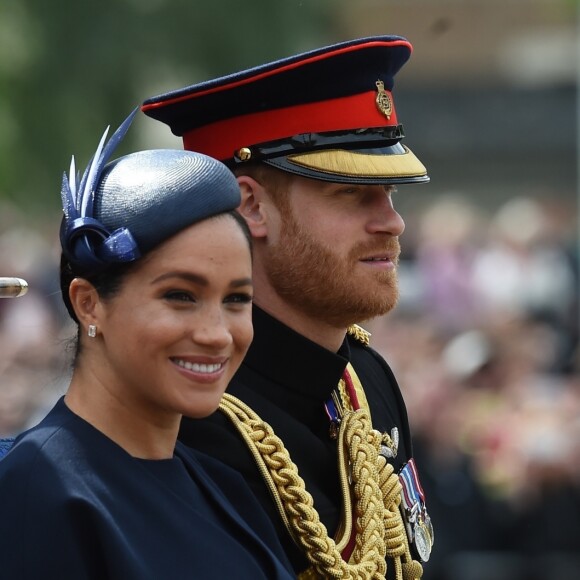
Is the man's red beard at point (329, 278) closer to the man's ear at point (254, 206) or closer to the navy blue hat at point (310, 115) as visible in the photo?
the man's ear at point (254, 206)

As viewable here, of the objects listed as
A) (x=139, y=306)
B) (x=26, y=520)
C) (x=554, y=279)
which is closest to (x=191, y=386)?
(x=139, y=306)

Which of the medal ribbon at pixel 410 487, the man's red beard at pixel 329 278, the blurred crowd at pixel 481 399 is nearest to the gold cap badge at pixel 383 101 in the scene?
the man's red beard at pixel 329 278

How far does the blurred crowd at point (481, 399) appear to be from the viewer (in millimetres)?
8953

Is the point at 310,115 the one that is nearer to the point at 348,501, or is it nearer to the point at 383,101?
the point at 383,101

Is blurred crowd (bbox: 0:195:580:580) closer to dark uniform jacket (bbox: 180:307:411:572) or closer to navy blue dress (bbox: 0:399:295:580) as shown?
dark uniform jacket (bbox: 180:307:411:572)

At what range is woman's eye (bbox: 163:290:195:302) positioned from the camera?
3.14 metres

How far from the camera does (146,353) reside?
10.3 feet

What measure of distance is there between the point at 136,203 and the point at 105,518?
572mm

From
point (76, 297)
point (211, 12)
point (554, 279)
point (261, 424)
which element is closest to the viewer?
point (76, 297)

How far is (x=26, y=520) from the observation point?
2953mm

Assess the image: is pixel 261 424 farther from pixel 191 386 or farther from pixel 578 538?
pixel 578 538

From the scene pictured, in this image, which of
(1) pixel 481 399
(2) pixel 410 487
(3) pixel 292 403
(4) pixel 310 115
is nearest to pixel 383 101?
(4) pixel 310 115

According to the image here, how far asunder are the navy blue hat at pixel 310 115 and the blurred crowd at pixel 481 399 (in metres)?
2.86

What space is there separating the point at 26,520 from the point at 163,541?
254 mm
